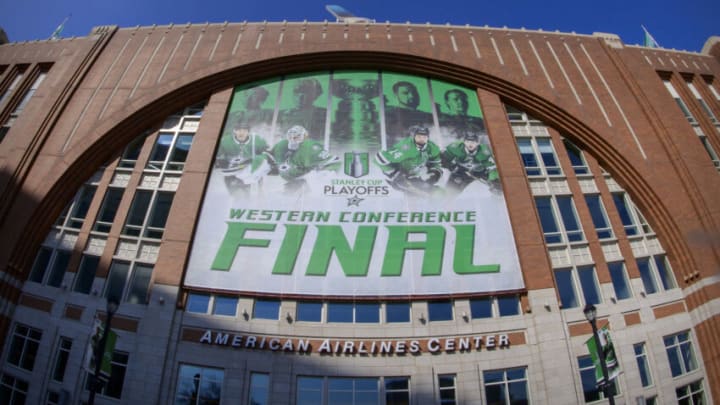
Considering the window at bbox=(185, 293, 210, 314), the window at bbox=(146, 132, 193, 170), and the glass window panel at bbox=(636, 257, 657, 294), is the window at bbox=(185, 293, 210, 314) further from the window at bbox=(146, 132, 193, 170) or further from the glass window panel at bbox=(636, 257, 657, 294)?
the glass window panel at bbox=(636, 257, 657, 294)

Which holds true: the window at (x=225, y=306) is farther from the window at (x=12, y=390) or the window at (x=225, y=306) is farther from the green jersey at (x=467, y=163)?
the green jersey at (x=467, y=163)

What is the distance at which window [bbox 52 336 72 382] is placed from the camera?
920 inches

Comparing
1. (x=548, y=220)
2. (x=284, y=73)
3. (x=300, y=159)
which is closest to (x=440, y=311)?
(x=548, y=220)

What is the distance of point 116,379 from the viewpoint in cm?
2278

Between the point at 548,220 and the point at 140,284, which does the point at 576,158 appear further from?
the point at 140,284

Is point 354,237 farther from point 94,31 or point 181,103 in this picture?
point 94,31

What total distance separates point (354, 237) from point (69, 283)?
54.0 feet

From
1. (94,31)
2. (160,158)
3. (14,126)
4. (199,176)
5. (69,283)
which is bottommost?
(69,283)

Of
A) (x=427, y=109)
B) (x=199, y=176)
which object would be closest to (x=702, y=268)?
(x=427, y=109)

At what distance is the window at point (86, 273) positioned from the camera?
25.5 metres

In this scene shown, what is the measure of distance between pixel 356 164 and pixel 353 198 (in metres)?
2.59

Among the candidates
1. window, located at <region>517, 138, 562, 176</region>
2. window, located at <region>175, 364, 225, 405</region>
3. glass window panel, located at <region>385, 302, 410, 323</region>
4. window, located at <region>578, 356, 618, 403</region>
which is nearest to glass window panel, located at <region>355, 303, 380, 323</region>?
glass window panel, located at <region>385, 302, 410, 323</region>

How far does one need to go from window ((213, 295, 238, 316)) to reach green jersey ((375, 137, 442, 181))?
40.0ft

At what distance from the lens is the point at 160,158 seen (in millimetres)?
29922
